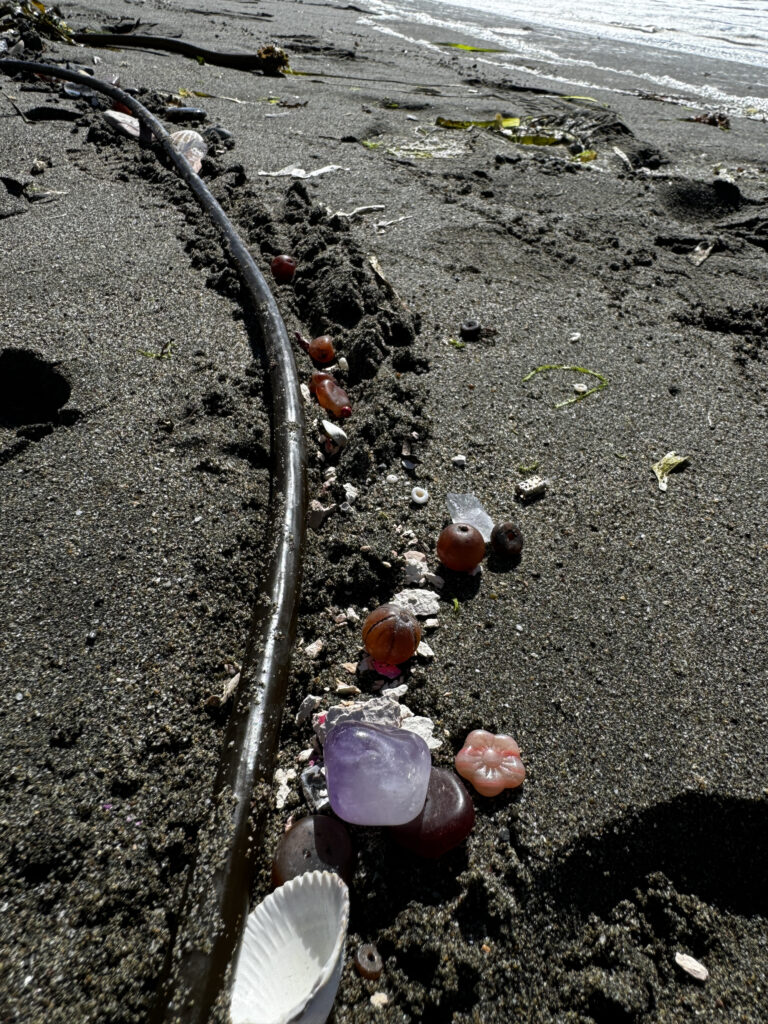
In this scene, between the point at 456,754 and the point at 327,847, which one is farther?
the point at 456,754

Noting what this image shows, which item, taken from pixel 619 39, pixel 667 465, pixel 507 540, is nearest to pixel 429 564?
pixel 507 540

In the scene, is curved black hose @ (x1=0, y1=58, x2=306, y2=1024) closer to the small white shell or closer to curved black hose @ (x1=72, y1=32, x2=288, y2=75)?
the small white shell

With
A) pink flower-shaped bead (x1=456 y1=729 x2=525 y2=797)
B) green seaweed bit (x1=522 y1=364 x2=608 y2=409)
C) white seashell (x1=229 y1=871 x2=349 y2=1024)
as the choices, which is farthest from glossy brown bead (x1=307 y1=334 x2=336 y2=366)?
white seashell (x1=229 y1=871 x2=349 y2=1024)

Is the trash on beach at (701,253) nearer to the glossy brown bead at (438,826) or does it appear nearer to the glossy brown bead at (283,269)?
the glossy brown bead at (283,269)

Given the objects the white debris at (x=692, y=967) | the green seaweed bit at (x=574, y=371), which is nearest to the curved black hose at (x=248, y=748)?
the white debris at (x=692, y=967)

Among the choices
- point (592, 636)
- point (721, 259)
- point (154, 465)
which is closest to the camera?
point (592, 636)

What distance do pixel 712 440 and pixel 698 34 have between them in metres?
13.2

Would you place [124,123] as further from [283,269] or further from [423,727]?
[423,727]

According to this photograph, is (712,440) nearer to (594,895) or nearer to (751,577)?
(751,577)

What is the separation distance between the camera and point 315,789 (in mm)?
1574

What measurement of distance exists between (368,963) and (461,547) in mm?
1124

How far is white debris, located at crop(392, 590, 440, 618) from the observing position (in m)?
2.00

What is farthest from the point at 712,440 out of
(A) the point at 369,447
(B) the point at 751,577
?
(A) the point at 369,447

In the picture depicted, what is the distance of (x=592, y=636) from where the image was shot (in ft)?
6.37
